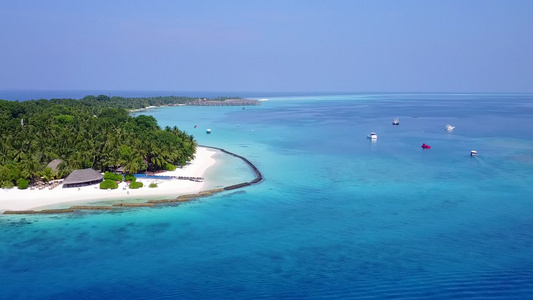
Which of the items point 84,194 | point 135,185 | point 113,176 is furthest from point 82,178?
point 135,185

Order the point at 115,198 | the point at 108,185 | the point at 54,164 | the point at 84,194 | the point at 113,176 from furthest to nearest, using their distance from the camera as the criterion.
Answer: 1. the point at 54,164
2. the point at 113,176
3. the point at 108,185
4. the point at 84,194
5. the point at 115,198

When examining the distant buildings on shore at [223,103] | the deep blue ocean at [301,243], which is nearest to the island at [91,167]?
the deep blue ocean at [301,243]

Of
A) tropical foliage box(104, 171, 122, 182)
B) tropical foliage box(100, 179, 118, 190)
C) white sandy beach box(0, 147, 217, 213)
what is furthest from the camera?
tropical foliage box(104, 171, 122, 182)

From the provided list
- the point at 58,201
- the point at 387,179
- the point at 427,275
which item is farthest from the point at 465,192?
the point at 58,201

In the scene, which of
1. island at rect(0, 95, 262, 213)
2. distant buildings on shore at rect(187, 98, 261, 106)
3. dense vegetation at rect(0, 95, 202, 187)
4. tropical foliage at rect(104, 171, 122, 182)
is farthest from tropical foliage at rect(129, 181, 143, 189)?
distant buildings on shore at rect(187, 98, 261, 106)

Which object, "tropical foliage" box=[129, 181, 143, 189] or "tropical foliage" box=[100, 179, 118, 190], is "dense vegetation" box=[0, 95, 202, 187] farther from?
"tropical foliage" box=[100, 179, 118, 190]

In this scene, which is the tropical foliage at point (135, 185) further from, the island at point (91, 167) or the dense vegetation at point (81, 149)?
the dense vegetation at point (81, 149)

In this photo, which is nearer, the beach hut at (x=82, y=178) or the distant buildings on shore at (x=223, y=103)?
the beach hut at (x=82, y=178)

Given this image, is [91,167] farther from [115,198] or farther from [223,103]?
[223,103]

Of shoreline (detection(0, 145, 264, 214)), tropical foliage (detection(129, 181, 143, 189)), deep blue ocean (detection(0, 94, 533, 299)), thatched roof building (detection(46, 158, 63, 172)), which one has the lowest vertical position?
deep blue ocean (detection(0, 94, 533, 299))

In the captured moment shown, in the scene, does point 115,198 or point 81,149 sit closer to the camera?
point 115,198
